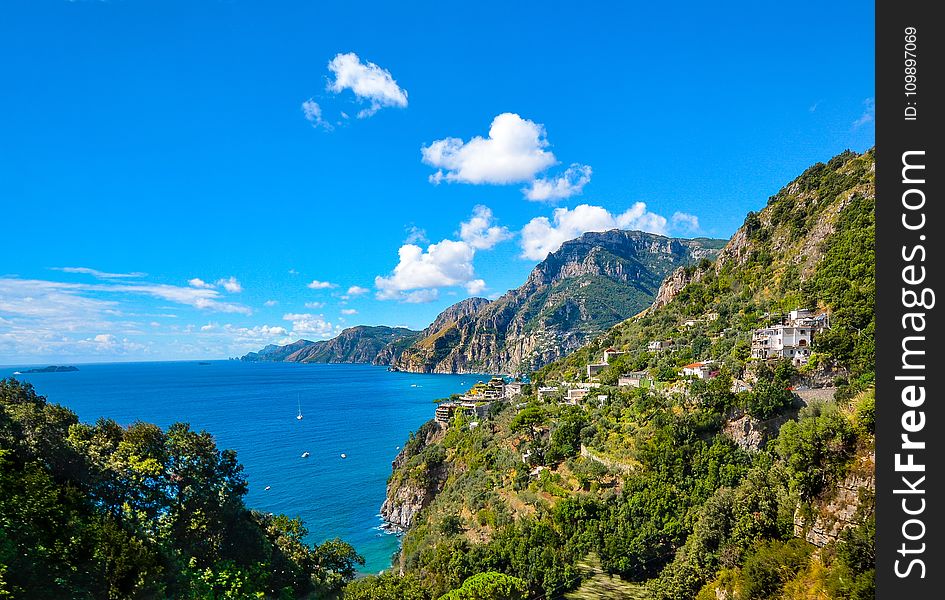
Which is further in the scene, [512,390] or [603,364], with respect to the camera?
[512,390]

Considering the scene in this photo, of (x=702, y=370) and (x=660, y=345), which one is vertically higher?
(x=660, y=345)

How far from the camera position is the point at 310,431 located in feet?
270

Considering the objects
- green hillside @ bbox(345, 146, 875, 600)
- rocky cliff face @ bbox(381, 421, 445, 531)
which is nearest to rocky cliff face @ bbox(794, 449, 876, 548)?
green hillside @ bbox(345, 146, 875, 600)

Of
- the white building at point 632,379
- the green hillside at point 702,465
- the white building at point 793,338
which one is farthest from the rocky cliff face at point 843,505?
the white building at point 632,379

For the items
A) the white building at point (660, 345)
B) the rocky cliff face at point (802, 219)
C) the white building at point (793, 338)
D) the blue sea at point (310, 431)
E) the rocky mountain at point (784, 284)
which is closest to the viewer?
the white building at point (793, 338)

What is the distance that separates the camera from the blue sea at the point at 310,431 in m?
46.0

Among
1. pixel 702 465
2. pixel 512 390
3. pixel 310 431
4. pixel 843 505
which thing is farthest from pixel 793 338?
pixel 310 431

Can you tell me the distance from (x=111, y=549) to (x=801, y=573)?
19331 millimetres

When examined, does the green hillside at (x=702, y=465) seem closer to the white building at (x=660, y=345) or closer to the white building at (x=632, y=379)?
the white building at (x=632, y=379)

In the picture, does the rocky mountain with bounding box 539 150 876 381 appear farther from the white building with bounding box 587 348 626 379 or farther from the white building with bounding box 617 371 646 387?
the white building with bounding box 617 371 646 387

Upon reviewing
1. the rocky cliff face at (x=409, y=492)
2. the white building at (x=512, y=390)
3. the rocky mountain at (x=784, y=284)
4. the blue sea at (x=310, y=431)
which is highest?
the rocky mountain at (x=784, y=284)

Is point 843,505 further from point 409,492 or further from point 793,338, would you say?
point 409,492

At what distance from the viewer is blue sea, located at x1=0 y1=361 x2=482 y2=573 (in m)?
46.0

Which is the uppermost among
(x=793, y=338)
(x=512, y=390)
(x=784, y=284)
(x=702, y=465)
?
(x=784, y=284)
